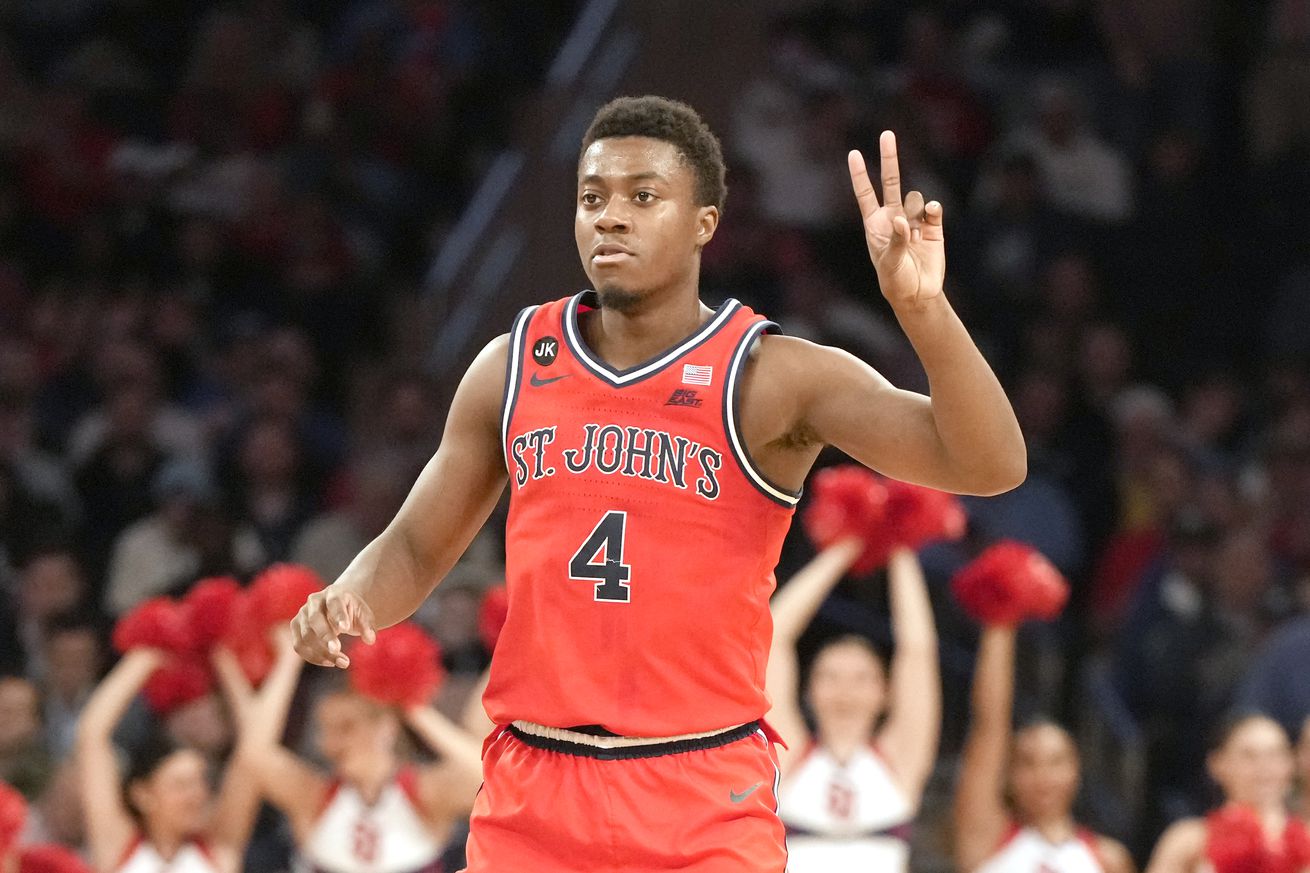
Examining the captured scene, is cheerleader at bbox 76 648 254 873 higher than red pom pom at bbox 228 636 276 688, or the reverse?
red pom pom at bbox 228 636 276 688

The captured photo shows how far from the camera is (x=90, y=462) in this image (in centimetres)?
809

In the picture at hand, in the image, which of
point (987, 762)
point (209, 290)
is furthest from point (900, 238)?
point (209, 290)

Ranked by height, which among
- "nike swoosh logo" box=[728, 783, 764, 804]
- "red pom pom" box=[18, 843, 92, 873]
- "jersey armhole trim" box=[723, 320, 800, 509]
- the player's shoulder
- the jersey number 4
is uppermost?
the player's shoulder

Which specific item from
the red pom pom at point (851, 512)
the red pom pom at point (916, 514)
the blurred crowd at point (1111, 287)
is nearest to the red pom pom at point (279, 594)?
the red pom pom at point (851, 512)

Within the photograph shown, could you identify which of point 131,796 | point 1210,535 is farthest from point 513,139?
point 131,796

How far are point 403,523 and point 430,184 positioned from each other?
7073 millimetres

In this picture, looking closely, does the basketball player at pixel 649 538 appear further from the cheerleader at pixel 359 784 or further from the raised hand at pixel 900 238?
the cheerleader at pixel 359 784

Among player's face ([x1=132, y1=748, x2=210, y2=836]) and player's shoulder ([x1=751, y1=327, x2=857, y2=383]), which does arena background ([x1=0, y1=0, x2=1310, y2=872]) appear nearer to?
player's face ([x1=132, y1=748, x2=210, y2=836])

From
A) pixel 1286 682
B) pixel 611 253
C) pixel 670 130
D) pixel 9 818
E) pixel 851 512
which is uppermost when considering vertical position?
pixel 670 130

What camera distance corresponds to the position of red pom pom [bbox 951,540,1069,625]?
603 cm

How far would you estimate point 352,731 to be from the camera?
20.6 feet

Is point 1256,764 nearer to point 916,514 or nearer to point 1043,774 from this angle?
point 1043,774

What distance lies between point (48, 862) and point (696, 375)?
3204 mm

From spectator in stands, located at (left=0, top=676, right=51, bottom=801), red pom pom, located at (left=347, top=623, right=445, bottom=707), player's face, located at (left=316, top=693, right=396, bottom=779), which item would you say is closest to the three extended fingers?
red pom pom, located at (left=347, top=623, right=445, bottom=707)
